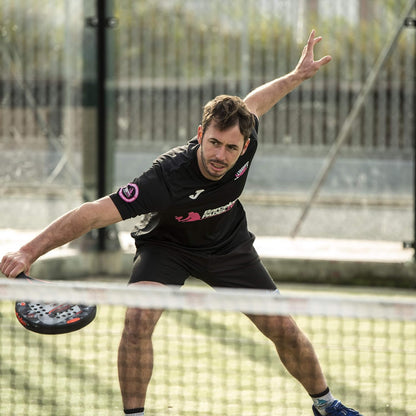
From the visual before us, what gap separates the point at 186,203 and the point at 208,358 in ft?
5.78

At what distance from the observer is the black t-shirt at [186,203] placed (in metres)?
3.98

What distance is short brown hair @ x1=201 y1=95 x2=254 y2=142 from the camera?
156 inches

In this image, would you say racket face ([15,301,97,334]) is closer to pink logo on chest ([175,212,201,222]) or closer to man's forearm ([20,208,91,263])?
man's forearm ([20,208,91,263])

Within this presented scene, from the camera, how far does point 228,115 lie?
13.0 feet

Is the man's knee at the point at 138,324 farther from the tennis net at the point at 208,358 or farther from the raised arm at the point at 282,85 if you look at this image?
the raised arm at the point at 282,85

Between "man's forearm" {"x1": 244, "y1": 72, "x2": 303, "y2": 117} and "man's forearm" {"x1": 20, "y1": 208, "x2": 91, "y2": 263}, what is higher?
"man's forearm" {"x1": 244, "y1": 72, "x2": 303, "y2": 117}

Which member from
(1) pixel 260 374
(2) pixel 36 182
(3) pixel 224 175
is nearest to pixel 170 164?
(3) pixel 224 175

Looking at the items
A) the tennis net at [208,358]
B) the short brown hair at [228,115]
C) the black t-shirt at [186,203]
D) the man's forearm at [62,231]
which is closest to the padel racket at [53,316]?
the man's forearm at [62,231]

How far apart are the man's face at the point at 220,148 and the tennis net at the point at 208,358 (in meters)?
0.53

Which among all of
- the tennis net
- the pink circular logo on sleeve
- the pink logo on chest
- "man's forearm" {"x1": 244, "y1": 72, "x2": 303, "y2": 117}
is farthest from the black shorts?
"man's forearm" {"x1": 244, "y1": 72, "x2": 303, "y2": 117}

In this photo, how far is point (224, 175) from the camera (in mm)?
4164

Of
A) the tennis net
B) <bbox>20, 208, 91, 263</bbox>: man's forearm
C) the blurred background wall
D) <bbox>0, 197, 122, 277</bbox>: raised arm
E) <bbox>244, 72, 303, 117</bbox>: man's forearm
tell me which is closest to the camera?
the tennis net

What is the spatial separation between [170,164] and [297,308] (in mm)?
1086

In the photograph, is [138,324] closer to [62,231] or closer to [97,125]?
[62,231]
